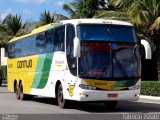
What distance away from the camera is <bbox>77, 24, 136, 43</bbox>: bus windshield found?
58.2 ft

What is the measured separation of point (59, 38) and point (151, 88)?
33.1 feet

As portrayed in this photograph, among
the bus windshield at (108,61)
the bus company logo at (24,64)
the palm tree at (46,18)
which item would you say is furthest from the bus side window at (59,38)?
the palm tree at (46,18)

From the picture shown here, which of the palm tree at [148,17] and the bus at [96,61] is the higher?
the palm tree at [148,17]

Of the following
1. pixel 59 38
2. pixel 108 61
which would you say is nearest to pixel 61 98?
pixel 59 38

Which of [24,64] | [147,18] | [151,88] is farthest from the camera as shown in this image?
[147,18]

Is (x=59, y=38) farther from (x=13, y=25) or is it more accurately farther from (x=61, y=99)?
(x=13, y=25)

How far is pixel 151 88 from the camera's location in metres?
27.7

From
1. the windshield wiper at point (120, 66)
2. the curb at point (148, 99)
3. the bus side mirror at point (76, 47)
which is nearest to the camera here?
the bus side mirror at point (76, 47)

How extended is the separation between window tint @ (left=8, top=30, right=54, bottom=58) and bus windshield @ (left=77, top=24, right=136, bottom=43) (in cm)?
291

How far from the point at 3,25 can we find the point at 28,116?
1494 inches

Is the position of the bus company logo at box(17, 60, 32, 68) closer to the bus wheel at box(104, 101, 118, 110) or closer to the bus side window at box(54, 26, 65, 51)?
the bus side window at box(54, 26, 65, 51)

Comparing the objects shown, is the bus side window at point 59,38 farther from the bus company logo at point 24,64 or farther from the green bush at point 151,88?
the green bush at point 151,88

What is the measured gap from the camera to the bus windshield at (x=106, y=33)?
58.2 feet

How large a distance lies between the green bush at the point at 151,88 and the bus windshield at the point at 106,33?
9100 mm
